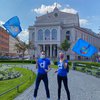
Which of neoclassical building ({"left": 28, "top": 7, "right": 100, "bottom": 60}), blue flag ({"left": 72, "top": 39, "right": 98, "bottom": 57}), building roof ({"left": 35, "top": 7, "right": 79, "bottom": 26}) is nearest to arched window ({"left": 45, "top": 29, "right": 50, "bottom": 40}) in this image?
neoclassical building ({"left": 28, "top": 7, "right": 100, "bottom": 60})

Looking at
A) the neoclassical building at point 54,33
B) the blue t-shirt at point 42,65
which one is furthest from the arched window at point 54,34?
the blue t-shirt at point 42,65

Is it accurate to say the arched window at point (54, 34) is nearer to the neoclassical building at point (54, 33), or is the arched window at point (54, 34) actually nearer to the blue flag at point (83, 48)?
the neoclassical building at point (54, 33)

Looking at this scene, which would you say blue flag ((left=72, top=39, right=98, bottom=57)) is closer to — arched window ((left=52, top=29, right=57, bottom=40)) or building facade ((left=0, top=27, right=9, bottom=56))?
arched window ((left=52, top=29, right=57, bottom=40))

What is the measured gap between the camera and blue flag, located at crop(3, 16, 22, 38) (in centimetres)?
2103

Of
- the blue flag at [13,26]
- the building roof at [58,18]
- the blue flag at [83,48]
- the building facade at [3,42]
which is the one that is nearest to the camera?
the blue flag at [13,26]

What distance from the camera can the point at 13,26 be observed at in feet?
69.5

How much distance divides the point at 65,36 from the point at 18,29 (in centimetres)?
9316

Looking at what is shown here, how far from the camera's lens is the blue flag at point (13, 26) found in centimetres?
2103

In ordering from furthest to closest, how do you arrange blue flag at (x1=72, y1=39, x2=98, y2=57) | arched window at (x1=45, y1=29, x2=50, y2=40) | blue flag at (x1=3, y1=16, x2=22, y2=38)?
arched window at (x1=45, y1=29, x2=50, y2=40) → blue flag at (x1=72, y1=39, x2=98, y2=57) → blue flag at (x1=3, y1=16, x2=22, y2=38)

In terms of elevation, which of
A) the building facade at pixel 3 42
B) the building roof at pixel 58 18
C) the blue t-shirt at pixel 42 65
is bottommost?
the blue t-shirt at pixel 42 65

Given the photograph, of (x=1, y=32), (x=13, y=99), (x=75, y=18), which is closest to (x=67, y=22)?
(x=75, y=18)

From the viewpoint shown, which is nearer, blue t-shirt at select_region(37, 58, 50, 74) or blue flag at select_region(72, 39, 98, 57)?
blue t-shirt at select_region(37, 58, 50, 74)

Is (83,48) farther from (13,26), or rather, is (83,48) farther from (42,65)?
(42,65)

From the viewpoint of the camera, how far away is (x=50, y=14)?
12425 centimetres
